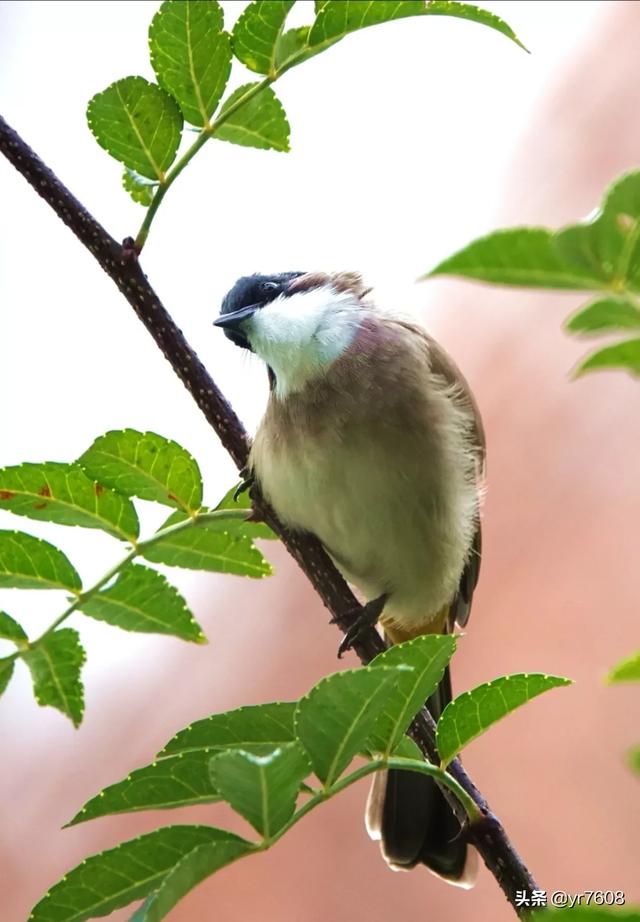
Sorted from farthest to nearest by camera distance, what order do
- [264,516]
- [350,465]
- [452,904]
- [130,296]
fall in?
[452,904], [350,465], [264,516], [130,296]

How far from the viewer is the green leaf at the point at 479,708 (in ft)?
3.54

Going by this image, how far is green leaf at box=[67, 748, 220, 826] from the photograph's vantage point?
101 cm

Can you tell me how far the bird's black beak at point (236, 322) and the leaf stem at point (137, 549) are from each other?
0.57m

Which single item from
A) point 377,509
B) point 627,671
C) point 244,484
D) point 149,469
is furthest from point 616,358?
point 377,509

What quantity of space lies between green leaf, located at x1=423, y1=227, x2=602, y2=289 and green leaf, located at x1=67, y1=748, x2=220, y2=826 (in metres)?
0.57

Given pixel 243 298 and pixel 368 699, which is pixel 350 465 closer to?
pixel 243 298

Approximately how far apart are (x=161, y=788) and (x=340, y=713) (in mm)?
199

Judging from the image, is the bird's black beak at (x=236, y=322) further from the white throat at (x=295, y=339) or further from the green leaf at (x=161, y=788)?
the green leaf at (x=161, y=788)

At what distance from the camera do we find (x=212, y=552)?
1534mm

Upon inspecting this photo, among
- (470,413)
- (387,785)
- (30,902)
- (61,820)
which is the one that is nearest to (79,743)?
(61,820)

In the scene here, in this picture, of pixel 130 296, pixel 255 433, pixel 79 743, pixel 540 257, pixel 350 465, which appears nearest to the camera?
pixel 540 257

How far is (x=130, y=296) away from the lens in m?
1.29

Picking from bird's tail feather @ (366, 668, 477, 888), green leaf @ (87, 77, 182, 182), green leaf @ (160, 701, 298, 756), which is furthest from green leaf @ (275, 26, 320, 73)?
bird's tail feather @ (366, 668, 477, 888)

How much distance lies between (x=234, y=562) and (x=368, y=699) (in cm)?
65
